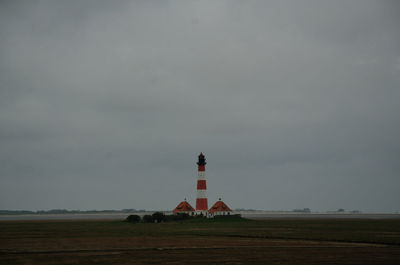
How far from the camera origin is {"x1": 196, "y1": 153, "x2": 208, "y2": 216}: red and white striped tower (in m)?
84.2

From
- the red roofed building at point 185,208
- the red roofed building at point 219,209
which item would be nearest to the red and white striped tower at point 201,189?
the red roofed building at point 219,209

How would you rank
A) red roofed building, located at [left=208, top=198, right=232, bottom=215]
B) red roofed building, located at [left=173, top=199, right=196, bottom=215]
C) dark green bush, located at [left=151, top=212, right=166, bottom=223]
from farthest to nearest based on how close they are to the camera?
1. red roofed building, located at [left=173, top=199, right=196, bottom=215]
2. red roofed building, located at [left=208, top=198, right=232, bottom=215]
3. dark green bush, located at [left=151, top=212, right=166, bottom=223]

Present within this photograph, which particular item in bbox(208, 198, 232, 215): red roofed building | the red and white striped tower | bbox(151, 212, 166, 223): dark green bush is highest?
the red and white striped tower

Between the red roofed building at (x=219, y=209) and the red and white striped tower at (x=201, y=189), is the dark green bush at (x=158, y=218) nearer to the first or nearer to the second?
the red and white striped tower at (x=201, y=189)

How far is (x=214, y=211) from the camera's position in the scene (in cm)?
8750

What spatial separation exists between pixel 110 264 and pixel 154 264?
2.56 meters

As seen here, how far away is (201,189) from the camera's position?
84188 millimetres

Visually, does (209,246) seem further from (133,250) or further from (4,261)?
(4,261)

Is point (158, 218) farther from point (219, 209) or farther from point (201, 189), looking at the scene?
point (219, 209)

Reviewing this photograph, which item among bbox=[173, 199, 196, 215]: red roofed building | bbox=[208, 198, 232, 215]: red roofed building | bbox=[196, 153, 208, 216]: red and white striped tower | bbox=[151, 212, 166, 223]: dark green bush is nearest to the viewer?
bbox=[196, 153, 208, 216]: red and white striped tower

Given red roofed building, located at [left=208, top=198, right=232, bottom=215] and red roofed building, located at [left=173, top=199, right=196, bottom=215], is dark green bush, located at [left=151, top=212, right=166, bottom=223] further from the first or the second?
red roofed building, located at [left=208, top=198, right=232, bottom=215]

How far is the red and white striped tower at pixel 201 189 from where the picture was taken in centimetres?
8425

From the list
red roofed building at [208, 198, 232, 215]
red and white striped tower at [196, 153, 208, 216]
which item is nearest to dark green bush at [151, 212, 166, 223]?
red and white striped tower at [196, 153, 208, 216]

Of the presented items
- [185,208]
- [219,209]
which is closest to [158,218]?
[185,208]
